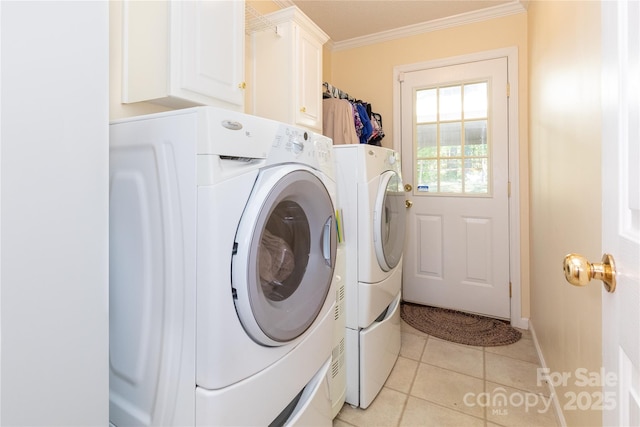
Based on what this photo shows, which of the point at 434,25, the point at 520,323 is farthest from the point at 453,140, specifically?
the point at 520,323

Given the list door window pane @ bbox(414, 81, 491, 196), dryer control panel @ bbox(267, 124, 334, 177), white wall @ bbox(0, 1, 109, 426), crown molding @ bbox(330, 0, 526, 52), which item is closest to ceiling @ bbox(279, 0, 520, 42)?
crown molding @ bbox(330, 0, 526, 52)

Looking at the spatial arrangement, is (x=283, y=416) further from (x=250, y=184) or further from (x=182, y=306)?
(x=250, y=184)

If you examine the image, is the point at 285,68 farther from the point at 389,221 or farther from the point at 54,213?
the point at 54,213

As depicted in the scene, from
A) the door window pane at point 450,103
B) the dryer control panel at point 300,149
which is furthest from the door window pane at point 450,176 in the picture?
the dryer control panel at point 300,149

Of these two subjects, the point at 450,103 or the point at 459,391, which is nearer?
the point at 459,391

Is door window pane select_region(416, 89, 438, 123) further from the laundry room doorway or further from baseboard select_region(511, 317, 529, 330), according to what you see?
baseboard select_region(511, 317, 529, 330)

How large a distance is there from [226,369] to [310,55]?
189 cm

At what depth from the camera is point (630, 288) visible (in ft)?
1.49

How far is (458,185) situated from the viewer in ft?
9.08

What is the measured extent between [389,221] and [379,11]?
71.6 inches

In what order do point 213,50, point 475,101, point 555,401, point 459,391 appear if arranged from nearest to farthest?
point 213,50 < point 555,401 < point 459,391 < point 475,101

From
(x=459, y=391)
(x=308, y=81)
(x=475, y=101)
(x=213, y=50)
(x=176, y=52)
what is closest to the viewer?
(x=176, y=52)

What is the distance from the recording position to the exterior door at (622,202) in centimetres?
45

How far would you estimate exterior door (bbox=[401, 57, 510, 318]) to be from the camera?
2627 millimetres
